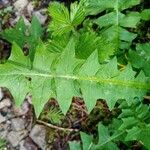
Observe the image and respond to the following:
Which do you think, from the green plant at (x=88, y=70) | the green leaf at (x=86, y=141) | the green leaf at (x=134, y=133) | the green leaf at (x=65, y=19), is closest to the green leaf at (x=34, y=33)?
the green plant at (x=88, y=70)

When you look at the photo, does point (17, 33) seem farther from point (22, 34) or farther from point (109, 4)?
point (109, 4)

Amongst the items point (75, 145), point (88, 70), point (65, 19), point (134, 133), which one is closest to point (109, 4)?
point (65, 19)

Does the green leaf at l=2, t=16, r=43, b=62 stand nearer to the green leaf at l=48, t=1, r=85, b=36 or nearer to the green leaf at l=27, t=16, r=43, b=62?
the green leaf at l=27, t=16, r=43, b=62

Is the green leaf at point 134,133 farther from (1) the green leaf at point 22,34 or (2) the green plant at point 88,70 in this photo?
(1) the green leaf at point 22,34

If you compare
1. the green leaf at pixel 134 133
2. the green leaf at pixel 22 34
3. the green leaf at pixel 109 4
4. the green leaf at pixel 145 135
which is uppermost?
the green leaf at pixel 109 4

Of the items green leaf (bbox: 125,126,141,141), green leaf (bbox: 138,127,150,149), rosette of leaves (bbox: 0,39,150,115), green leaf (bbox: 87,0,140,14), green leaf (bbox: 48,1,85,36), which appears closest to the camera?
rosette of leaves (bbox: 0,39,150,115)

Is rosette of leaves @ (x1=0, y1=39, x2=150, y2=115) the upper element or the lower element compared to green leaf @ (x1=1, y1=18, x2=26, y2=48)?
lower

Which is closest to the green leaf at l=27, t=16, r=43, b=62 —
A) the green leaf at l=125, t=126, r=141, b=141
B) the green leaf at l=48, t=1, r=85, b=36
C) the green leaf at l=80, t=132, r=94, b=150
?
the green leaf at l=48, t=1, r=85, b=36

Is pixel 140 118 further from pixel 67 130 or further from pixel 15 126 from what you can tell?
pixel 15 126
